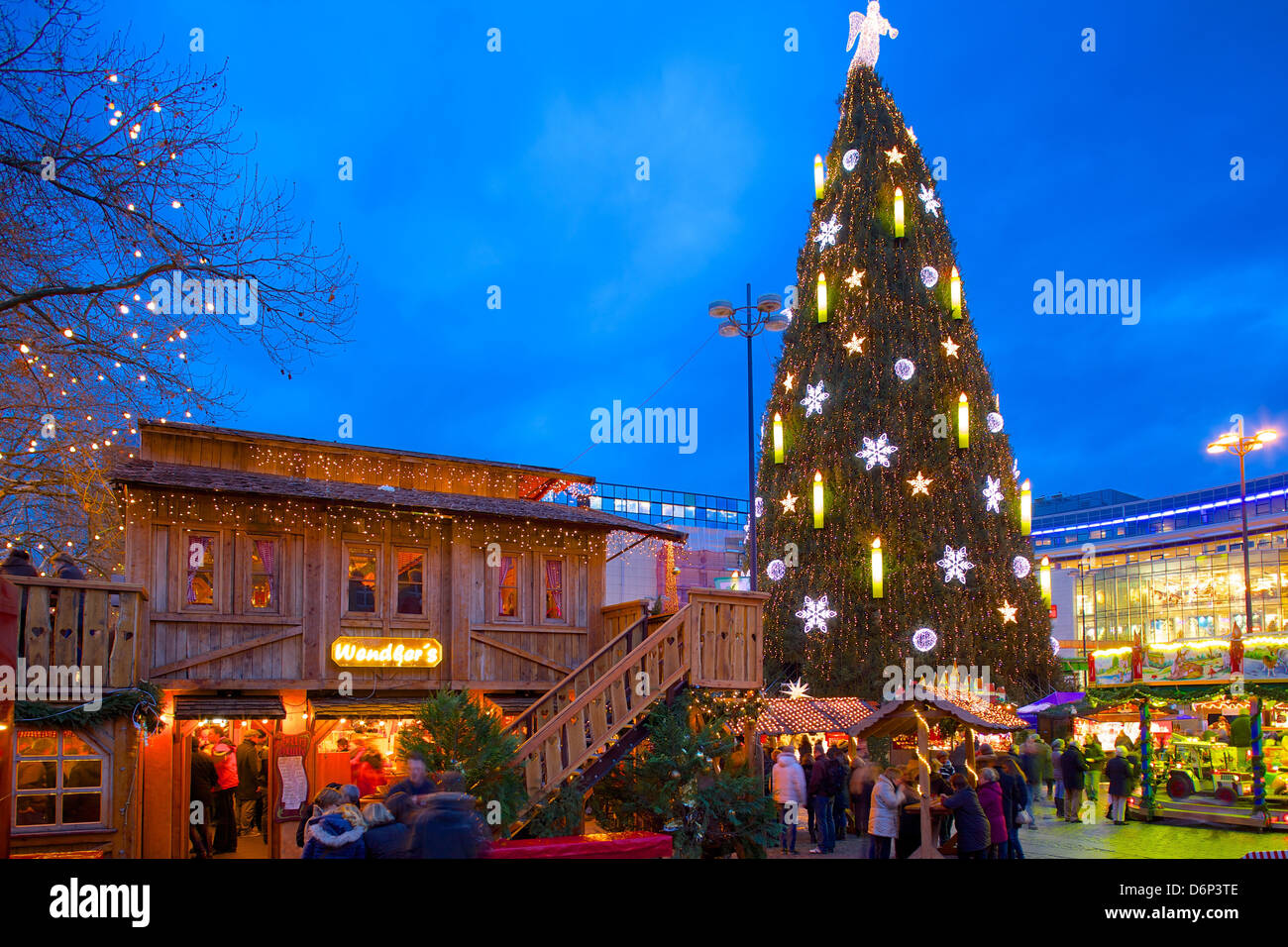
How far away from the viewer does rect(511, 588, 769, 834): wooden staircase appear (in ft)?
46.1

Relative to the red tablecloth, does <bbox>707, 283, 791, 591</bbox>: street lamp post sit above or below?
above

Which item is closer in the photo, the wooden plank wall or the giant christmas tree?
the wooden plank wall

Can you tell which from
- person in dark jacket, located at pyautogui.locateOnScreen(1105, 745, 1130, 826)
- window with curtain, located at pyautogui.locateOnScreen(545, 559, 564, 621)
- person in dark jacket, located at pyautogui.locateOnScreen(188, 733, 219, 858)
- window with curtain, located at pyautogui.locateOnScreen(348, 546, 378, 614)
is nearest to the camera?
person in dark jacket, located at pyautogui.locateOnScreen(188, 733, 219, 858)

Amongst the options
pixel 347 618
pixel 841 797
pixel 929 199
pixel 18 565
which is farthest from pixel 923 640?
pixel 18 565

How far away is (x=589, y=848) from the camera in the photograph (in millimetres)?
10156

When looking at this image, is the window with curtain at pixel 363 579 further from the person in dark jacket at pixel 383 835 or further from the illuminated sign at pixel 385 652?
the person in dark jacket at pixel 383 835

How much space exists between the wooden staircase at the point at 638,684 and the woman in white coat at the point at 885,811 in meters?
3.23

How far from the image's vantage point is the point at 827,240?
3034cm

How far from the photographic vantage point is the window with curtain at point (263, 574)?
54.1ft

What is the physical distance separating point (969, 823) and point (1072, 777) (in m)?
10.2

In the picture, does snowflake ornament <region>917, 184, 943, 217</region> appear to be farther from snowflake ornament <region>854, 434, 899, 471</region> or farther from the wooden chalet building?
the wooden chalet building

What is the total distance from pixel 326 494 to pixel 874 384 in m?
17.0

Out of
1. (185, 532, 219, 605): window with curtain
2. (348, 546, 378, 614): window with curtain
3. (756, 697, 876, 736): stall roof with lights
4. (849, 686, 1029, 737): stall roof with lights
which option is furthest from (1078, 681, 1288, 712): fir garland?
(185, 532, 219, 605): window with curtain

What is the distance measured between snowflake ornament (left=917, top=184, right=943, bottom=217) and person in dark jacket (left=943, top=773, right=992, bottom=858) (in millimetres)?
22116
